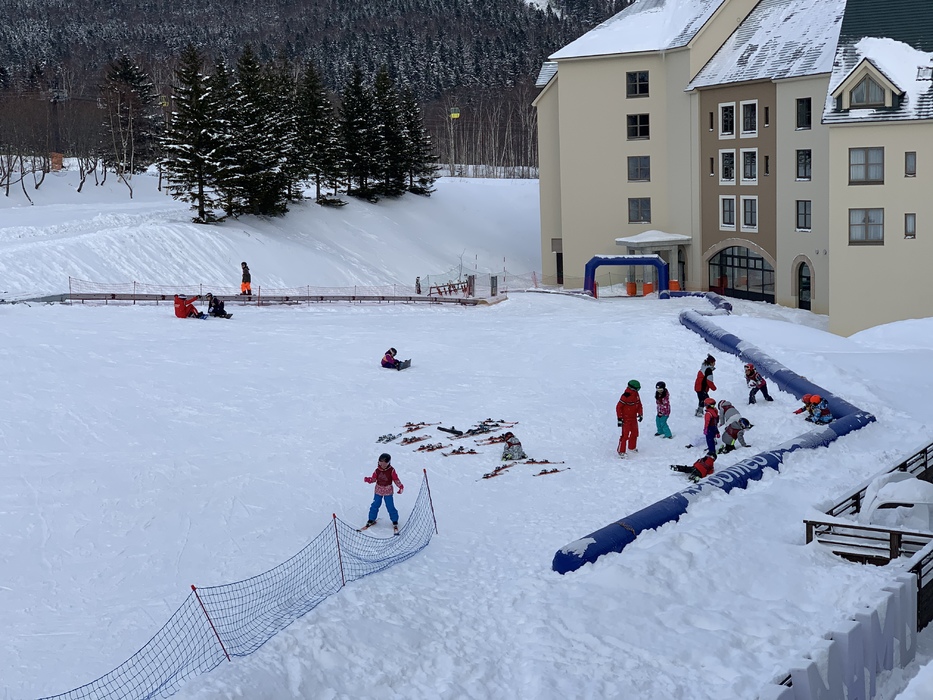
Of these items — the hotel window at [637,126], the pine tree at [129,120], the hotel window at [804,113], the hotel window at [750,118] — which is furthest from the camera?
the pine tree at [129,120]

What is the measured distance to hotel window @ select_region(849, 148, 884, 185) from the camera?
3862cm

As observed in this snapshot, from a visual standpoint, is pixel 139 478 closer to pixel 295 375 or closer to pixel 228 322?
pixel 295 375

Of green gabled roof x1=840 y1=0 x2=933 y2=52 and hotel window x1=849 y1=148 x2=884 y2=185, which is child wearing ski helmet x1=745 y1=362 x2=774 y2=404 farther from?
green gabled roof x1=840 y1=0 x2=933 y2=52

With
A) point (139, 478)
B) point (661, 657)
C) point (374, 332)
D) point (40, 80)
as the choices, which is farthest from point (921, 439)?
point (40, 80)

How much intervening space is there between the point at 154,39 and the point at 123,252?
11464cm

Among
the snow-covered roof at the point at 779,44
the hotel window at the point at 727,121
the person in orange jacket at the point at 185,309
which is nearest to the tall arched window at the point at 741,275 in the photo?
the hotel window at the point at 727,121

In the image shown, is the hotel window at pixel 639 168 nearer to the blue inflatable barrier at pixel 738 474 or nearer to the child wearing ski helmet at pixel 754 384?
the blue inflatable barrier at pixel 738 474

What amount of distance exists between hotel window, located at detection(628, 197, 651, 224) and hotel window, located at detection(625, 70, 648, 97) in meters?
4.94

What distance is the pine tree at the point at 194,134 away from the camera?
4947 cm

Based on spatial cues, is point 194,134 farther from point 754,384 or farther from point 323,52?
point 323,52

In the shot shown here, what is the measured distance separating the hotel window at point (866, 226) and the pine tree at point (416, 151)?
35879mm

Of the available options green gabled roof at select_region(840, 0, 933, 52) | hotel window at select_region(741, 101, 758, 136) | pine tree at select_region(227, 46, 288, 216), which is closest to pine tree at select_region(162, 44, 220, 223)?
pine tree at select_region(227, 46, 288, 216)

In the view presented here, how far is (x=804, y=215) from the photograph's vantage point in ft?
148

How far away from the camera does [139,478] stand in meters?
19.3
